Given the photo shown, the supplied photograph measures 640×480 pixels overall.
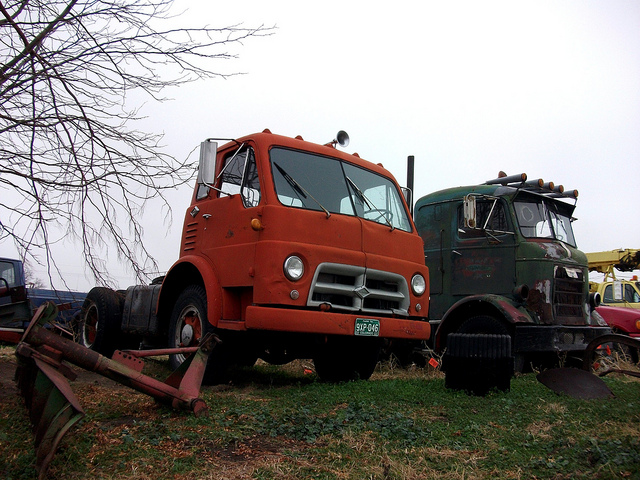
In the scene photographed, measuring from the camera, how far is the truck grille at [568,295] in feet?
26.2

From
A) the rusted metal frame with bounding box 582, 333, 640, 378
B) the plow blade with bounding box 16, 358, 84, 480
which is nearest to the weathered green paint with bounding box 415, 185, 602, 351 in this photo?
the rusted metal frame with bounding box 582, 333, 640, 378

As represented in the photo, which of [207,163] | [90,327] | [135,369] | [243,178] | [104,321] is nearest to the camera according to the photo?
[135,369]

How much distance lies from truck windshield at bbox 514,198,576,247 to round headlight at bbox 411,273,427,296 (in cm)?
257

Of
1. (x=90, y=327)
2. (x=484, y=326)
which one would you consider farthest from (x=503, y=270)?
(x=90, y=327)

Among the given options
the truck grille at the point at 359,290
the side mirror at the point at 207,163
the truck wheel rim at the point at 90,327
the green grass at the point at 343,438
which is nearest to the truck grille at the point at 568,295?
the green grass at the point at 343,438

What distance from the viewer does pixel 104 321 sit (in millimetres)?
8383

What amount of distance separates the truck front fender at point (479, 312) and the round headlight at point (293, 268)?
133 inches

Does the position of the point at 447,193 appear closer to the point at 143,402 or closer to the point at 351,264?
the point at 351,264

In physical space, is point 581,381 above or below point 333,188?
below

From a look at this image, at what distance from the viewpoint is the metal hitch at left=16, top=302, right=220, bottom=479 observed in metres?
3.12

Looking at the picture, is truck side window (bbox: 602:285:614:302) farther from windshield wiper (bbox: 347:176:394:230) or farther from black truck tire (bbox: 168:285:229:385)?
black truck tire (bbox: 168:285:229:385)

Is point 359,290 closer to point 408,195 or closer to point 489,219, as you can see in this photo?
point 408,195

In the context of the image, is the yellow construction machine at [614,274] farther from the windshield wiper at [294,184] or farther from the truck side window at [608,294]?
the windshield wiper at [294,184]

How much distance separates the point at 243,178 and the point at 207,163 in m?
0.55
